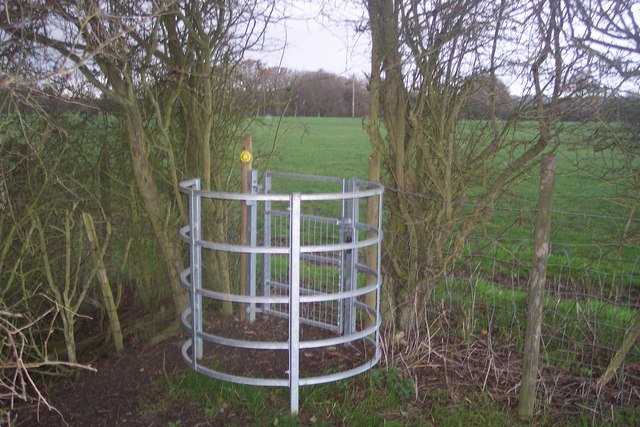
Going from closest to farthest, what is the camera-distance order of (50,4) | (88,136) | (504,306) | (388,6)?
(50,4) → (388,6) → (504,306) → (88,136)

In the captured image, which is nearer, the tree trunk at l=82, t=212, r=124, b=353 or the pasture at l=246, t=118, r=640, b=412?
the pasture at l=246, t=118, r=640, b=412

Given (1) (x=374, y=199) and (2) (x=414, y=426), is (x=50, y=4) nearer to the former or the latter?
(1) (x=374, y=199)

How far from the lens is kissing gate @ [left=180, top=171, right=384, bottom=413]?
14.0ft

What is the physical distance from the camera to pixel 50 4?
4.56m

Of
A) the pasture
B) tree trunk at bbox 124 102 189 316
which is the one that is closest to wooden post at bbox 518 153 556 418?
the pasture

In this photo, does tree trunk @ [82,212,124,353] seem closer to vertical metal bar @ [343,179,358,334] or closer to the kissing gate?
the kissing gate

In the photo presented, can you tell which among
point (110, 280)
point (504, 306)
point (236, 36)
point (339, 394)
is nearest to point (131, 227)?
point (110, 280)

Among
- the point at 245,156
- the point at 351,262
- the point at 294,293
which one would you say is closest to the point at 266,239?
the point at 245,156

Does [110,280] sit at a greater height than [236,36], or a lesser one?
lesser

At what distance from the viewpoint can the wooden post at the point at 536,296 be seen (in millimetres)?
4188

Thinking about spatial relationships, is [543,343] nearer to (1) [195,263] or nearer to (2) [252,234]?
(2) [252,234]

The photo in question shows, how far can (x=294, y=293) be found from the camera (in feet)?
13.9

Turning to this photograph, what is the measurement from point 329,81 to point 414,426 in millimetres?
3867

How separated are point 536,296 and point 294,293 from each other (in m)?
1.50
